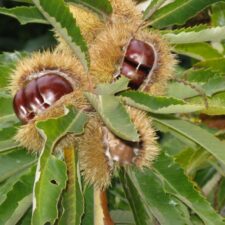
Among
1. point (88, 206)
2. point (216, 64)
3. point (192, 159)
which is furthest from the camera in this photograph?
point (192, 159)

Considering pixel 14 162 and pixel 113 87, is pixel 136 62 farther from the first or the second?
pixel 14 162

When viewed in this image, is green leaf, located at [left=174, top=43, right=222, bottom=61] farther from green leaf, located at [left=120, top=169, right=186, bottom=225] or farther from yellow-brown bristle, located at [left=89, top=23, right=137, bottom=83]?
green leaf, located at [left=120, top=169, right=186, bottom=225]

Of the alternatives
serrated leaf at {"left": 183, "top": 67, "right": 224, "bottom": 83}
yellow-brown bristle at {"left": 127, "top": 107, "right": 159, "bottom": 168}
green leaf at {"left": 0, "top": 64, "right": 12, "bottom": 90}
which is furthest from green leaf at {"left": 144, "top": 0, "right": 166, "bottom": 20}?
green leaf at {"left": 0, "top": 64, "right": 12, "bottom": 90}

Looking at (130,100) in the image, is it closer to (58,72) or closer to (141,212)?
(58,72)

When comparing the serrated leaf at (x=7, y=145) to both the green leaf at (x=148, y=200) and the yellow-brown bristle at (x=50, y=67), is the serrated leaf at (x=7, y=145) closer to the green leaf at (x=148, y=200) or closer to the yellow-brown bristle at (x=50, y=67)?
the yellow-brown bristle at (x=50, y=67)

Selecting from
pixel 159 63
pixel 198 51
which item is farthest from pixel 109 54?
pixel 198 51
